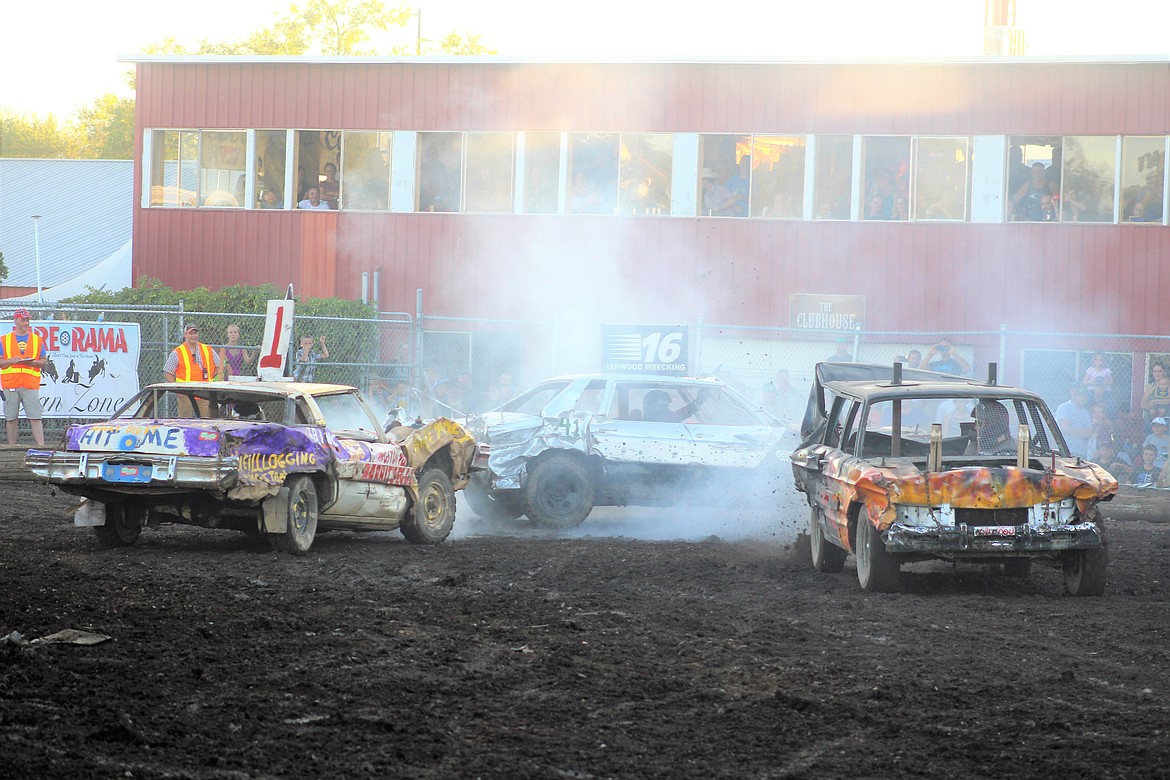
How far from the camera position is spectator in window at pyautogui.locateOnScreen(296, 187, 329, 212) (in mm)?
24812

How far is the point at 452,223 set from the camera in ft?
79.8

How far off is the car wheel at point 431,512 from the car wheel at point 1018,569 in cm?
481

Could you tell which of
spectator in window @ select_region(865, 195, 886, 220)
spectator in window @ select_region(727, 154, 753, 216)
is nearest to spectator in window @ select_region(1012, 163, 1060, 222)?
spectator in window @ select_region(865, 195, 886, 220)

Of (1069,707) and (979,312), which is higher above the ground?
(979,312)

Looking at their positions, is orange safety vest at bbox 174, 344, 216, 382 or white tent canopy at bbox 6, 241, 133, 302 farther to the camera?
white tent canopy at bbox 6, 241, 133, 302

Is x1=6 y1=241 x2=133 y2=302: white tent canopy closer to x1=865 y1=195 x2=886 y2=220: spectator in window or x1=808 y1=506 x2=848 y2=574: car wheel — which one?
x1=865 y1=195 x2=886 y2=220: spectator in window

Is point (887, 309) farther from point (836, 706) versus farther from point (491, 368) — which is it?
point (836, 706)

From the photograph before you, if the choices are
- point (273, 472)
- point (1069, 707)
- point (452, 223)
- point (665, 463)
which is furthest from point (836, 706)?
point (452, 223)

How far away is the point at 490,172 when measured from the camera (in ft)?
79.7

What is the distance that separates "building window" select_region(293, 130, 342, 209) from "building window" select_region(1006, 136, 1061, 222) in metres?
11.8

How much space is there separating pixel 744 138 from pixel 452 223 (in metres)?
5.36

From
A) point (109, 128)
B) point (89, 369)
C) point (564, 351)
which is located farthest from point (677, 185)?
point (109, 128)

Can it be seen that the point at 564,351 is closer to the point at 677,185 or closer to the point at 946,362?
the point at 677,185

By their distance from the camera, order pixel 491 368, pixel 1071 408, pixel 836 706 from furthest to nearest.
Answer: pixel 491 368, pixel 1071 408, pixel 836 706
